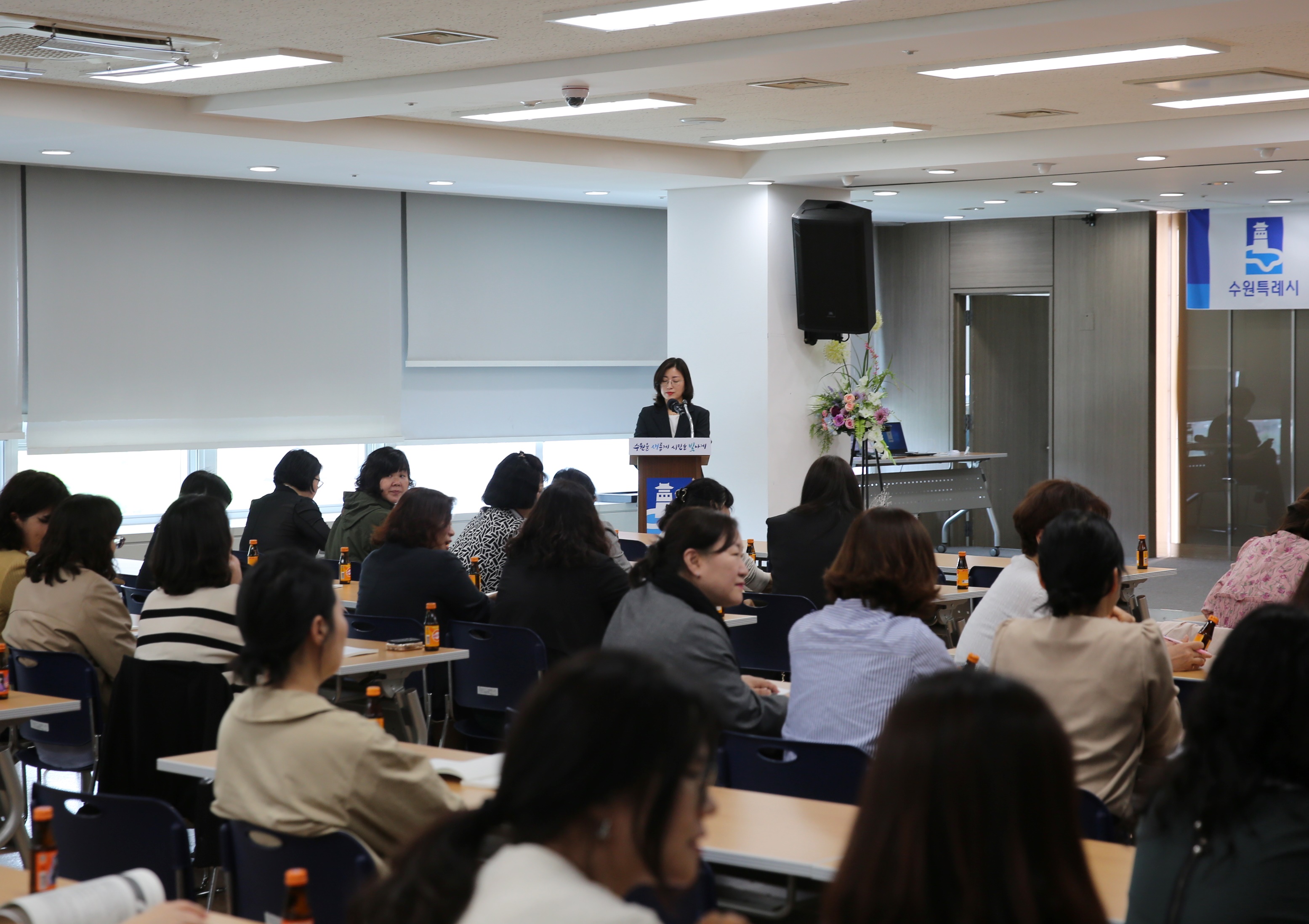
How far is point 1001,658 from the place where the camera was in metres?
3.42

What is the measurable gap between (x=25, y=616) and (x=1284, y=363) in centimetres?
1114

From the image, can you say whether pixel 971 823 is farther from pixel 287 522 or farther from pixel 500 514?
pixel 287 522

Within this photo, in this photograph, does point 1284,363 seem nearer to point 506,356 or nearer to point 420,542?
point 506,356

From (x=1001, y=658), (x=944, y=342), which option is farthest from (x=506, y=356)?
(x=1001, y=658)

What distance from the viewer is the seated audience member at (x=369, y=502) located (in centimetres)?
714

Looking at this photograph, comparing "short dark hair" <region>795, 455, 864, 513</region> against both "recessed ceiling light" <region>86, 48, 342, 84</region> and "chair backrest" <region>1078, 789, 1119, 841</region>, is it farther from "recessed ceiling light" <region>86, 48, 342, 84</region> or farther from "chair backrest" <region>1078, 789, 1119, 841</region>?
"chair backrest" <region>1078, 789, 1119, 841</region>

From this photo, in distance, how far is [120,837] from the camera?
9.70 feet

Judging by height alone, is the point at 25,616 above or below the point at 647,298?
below

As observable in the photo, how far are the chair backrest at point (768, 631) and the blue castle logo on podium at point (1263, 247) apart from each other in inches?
311

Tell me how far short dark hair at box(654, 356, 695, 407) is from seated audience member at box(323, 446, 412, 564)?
2711 millimetres

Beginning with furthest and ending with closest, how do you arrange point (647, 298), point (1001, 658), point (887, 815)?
point (647, 298), point (1001, 658), point (887, 815)

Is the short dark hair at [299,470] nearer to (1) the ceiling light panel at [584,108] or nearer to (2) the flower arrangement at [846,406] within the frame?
(1) the ceiling light panel at [584,108]

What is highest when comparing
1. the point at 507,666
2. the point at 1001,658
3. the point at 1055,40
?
the point at 1055,40

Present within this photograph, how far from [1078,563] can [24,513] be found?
13.5 feet
